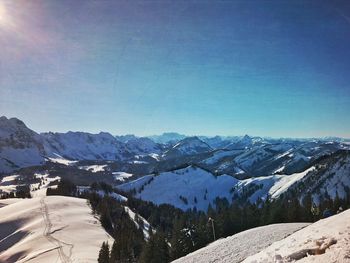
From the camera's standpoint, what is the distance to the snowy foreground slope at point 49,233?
86.5m

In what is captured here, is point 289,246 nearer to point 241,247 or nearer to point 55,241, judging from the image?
point 241,247

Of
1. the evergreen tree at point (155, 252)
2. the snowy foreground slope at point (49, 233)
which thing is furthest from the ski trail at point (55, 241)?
the evergreen tree at point (155, 252)

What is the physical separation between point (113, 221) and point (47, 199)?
4698 centimetres

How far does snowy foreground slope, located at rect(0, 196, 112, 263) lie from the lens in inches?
3406

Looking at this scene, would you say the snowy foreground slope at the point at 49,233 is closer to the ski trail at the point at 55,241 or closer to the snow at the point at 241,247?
the ski trail at the point at 55,241

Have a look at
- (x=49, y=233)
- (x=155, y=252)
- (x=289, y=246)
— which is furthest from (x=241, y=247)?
(x=49, y=233)

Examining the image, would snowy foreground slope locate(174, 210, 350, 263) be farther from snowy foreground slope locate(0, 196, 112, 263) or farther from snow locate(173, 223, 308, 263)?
snowy foreground slope locate(0, 196, 112, 263)

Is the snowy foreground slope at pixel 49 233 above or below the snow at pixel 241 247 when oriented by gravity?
below

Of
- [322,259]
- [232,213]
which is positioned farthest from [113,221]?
[322,259]

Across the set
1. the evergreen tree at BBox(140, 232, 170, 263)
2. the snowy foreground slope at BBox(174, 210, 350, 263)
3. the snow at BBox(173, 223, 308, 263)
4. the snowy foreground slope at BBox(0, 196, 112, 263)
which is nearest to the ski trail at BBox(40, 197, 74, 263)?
the snowy foreground slope at BBox(0, 196, 112, 263)

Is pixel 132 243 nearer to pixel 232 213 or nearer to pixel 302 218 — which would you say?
pixel 232 213

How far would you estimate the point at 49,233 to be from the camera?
107000 millimetres

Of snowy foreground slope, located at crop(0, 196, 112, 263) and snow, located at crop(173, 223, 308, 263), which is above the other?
snow, located at crop(173, 223, 308, 263)

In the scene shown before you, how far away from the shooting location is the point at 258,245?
43844mm
